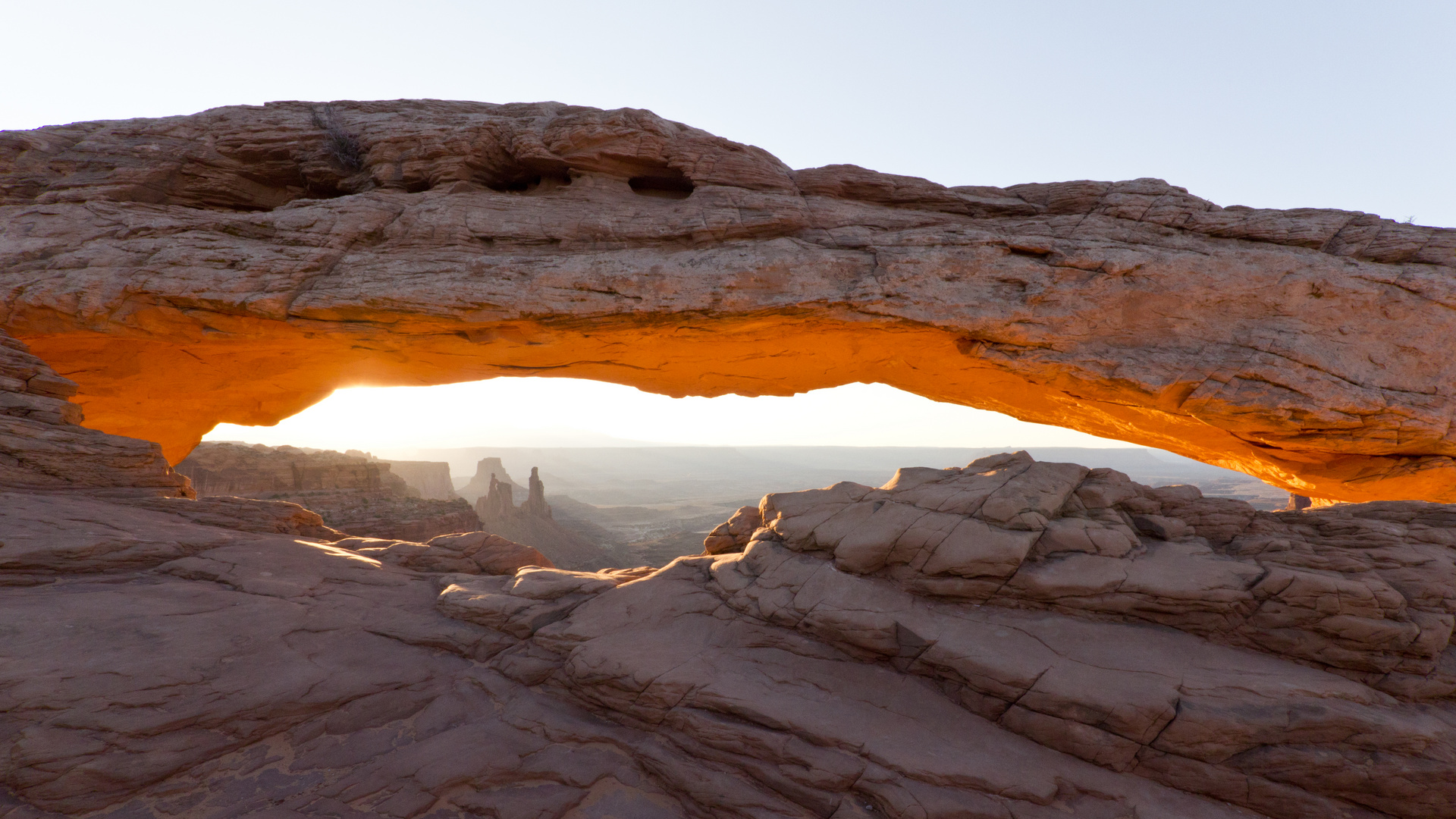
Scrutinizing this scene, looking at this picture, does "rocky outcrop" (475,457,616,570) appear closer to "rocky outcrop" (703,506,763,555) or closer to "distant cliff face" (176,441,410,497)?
"distant cliff face" (176,441,410,497)

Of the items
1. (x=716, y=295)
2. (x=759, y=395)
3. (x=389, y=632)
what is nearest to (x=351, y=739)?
(x=389, y=632)

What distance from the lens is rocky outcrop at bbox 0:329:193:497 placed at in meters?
8.98

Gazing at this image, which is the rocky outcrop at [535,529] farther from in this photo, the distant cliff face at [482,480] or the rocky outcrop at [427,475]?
the distant cliff face at [482,480]

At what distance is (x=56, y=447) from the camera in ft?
30.3

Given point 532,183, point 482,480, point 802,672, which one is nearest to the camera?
point 802,672

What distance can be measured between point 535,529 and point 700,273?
38.9m

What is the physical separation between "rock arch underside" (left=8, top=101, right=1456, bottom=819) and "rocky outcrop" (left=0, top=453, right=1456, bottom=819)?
50mm

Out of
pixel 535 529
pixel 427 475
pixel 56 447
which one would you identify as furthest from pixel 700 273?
pixel 427 475

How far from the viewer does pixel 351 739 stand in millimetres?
6609

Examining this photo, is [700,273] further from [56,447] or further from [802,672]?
[56,447]

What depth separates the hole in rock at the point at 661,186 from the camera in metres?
12.5

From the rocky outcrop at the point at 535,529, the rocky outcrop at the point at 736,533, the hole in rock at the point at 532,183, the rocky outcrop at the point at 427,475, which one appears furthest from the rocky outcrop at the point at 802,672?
the rocky outcrop at the point at 427,475

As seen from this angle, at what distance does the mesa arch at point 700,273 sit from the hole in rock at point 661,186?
2.4 inches

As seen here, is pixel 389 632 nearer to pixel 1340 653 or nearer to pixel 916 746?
pixel 916 746
